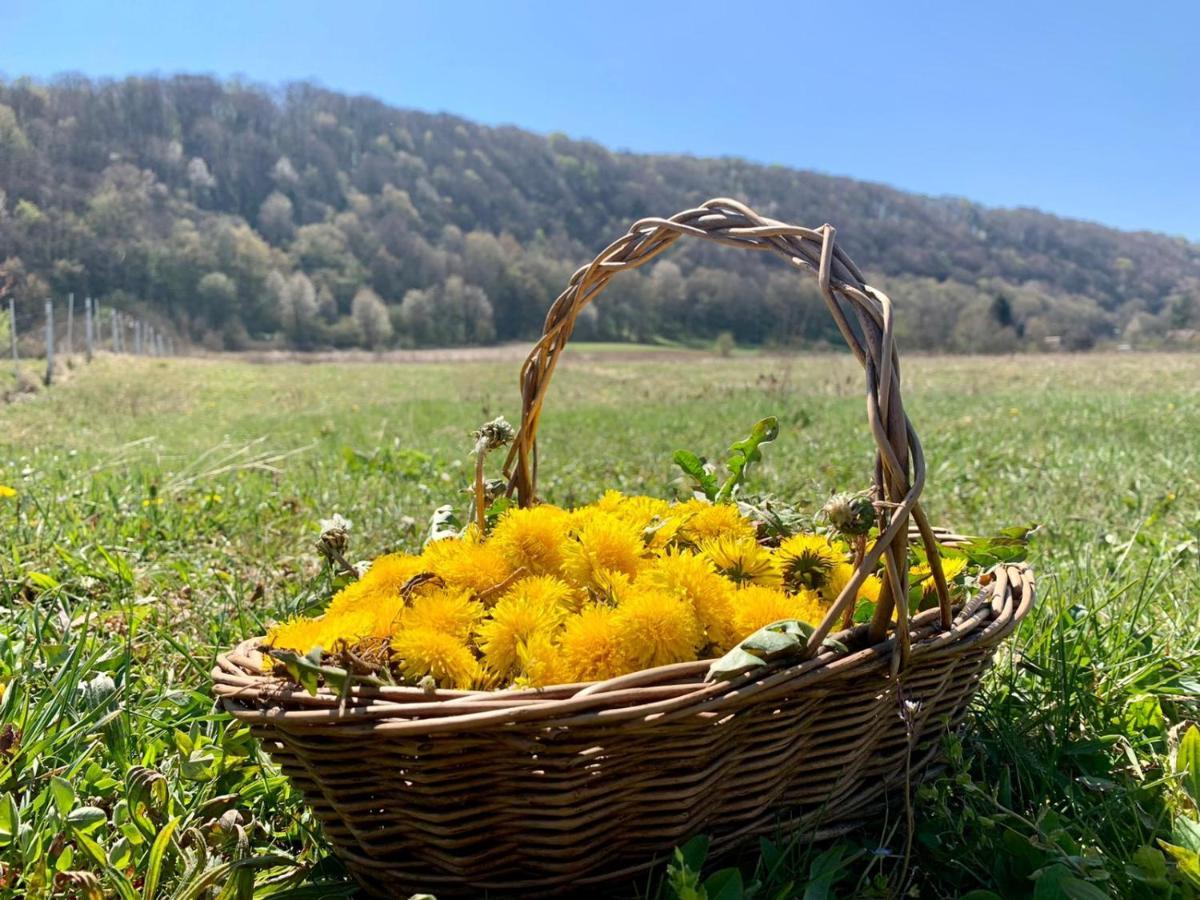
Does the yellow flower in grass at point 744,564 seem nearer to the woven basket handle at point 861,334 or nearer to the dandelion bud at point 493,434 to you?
the woven basket handle at point 861,334

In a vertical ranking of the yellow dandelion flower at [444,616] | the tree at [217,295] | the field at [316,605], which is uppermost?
the tree at [217,295]

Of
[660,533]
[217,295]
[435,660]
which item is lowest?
[435,660]

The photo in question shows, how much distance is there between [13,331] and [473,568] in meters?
9.22

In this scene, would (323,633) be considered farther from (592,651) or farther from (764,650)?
(764,650)

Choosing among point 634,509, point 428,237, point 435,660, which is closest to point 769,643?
point 435,660

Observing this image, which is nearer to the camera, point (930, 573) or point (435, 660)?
point (435, 660)

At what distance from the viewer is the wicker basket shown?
2.66 ft

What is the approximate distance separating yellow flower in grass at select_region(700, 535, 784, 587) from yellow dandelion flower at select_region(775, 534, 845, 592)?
0.06 feet

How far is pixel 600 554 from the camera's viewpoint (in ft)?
3.69

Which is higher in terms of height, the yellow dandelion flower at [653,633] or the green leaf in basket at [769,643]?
the green leaf in basket at [769,643]

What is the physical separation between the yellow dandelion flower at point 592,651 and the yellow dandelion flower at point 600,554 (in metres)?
0.16

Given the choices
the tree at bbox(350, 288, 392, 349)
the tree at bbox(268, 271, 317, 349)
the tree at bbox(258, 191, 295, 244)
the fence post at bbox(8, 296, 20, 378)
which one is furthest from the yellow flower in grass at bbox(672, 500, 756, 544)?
the tree at bbox(258, 191, 295, 244)

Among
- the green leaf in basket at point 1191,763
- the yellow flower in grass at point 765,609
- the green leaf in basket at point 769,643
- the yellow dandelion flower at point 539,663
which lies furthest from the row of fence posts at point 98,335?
the green leaf in basket at point 1191,763

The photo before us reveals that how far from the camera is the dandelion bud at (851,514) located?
2.94 feet
